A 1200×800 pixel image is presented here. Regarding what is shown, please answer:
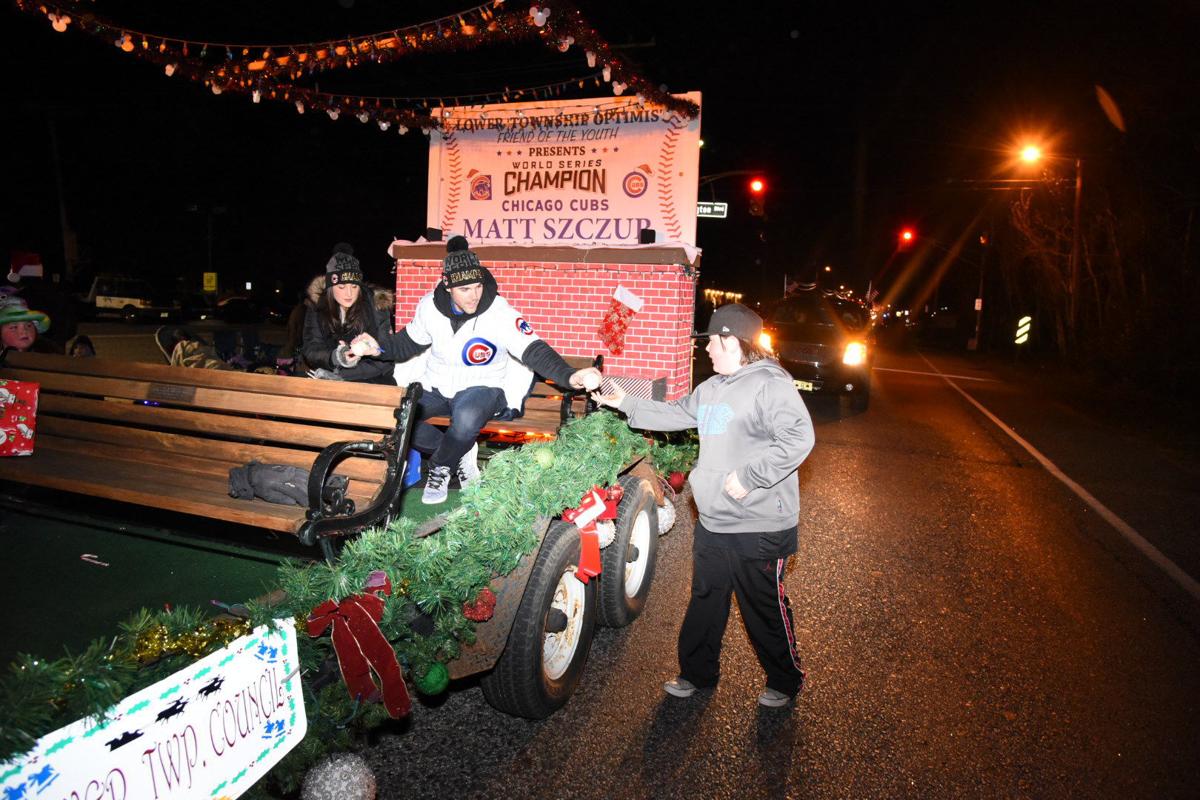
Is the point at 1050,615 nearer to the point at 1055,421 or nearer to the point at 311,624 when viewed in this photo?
the point at 311,624

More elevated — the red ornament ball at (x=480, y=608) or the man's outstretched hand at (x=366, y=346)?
the man's outstretched hand at (x=366, y=346)

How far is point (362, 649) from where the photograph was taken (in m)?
2.36

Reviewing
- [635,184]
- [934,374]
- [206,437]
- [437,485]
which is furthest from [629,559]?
[934,374]

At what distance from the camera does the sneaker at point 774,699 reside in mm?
3611

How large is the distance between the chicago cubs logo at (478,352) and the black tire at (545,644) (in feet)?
5.19

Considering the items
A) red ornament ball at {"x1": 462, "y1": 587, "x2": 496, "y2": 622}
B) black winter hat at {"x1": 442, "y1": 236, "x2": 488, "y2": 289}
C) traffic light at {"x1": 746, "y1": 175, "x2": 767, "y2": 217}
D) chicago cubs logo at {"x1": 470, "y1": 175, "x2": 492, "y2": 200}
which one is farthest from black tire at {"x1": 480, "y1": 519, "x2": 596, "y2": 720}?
traffic light at {"x1": 746, "y1": 175, "x2": 767, "y2": 217}

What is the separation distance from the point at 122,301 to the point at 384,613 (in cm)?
3506

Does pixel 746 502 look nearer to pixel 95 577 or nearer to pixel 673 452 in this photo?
pixel 673 452

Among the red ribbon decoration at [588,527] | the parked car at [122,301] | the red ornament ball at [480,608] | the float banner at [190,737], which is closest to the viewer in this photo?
the float banner at [190,737]

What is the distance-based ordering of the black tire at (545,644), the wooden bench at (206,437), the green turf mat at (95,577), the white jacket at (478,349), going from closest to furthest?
1. the green turf mat at (95,577)
2. the black tire at (545,644)
3. the wooden bench at (206,437)
4. the white jacket at (478,349)

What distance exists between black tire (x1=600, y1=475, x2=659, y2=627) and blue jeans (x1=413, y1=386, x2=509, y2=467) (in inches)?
37.0

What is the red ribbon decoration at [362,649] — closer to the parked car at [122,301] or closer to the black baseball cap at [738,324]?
the black baseball cap at [738,324]

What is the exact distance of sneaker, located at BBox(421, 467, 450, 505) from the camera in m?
4.40

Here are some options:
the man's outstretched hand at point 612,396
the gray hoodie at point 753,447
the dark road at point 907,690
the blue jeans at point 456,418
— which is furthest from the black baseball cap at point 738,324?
→ the dark road at point 907,690
